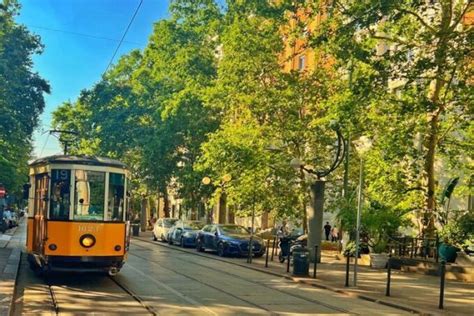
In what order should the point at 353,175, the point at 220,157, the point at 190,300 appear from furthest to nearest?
the point at 353,175 < the point at 220,157 < the point at 190,300

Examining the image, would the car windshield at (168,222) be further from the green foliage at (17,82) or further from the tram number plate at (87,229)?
the tram number plate at (87,229)

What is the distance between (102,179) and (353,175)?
19921mm

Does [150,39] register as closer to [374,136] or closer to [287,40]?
[287,40]

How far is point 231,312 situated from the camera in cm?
1166

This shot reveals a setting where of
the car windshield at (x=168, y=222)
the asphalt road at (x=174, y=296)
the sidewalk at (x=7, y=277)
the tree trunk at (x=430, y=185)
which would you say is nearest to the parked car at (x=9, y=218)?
the car windshield at (x=168, y=222)

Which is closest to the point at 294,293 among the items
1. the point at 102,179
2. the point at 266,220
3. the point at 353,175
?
the point at 102,179

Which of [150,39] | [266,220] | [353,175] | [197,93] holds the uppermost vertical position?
[150,39]

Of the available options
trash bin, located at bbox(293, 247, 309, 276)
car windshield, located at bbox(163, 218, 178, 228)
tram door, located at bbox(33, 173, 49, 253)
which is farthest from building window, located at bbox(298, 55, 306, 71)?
tram door, located at bbox(33, 173, 49, 253)

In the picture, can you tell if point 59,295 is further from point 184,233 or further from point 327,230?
point 327,230

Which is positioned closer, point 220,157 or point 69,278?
point 69,278

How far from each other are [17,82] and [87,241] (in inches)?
756

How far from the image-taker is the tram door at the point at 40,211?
15.0 meters

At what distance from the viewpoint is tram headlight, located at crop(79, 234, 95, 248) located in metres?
14.7

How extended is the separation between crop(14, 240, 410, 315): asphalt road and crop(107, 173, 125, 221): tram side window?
162 cm
